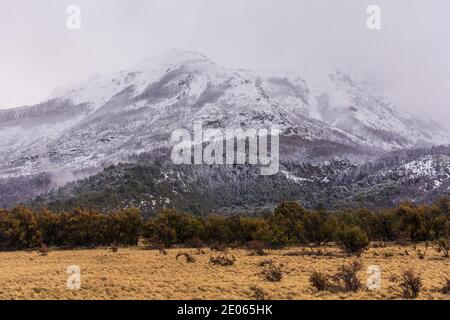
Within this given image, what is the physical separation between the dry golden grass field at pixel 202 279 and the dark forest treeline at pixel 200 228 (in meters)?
15.6

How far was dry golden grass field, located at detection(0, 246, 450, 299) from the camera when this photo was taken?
2112 centimetres

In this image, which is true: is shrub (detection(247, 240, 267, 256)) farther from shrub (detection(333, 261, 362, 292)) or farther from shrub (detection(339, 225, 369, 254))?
shrub (detection(333, 261, 362, 292))

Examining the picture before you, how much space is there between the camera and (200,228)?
5891 cm

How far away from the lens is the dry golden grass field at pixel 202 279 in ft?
69.3

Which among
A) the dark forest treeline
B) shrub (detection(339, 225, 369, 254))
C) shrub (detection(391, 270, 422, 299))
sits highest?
shrub (detection(391, 270, 422, 299))

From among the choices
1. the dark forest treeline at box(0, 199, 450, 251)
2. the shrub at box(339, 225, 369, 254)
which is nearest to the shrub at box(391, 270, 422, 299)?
the shrub at box(339, 225, 369, 254)

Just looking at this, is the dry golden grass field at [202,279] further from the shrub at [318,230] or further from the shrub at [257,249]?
the shrub at [318,230]

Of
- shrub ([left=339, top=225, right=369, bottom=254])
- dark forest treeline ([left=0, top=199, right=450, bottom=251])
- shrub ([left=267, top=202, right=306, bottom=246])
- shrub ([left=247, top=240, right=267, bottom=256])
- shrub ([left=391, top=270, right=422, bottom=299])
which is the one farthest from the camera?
dark forest treeline ([left=0, top=199, right=450, bottom=251])

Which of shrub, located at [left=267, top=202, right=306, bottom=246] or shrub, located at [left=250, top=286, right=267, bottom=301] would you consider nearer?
shrub, located at [left=250, top=286, right=267, bottom=301]

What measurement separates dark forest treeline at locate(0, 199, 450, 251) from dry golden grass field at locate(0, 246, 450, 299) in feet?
51.1

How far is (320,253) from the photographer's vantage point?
130ft
